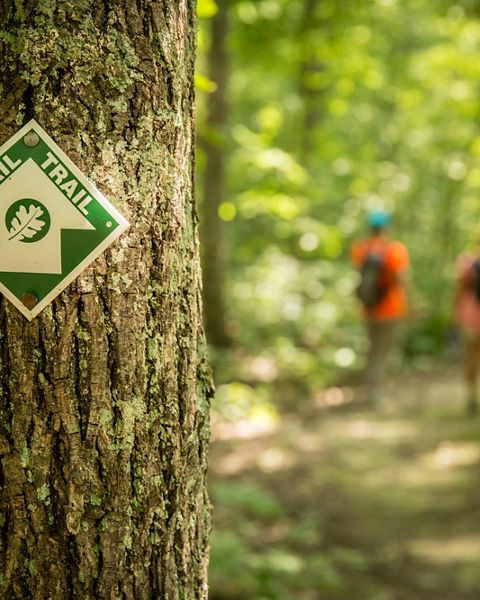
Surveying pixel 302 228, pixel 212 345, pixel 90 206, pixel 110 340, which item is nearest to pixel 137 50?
pixel 90 206

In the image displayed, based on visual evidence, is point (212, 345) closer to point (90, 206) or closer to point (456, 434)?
point (456, 434)

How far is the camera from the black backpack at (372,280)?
7879mm

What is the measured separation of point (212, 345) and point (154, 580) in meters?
8.18

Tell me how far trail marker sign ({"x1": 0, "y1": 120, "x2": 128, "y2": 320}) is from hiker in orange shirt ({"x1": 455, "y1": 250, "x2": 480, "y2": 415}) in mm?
6749

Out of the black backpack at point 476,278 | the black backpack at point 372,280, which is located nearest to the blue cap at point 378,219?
the black backpack at point 372,280

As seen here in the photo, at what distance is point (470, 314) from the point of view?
25.3 feet

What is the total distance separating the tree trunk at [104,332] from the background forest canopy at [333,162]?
4.99 m

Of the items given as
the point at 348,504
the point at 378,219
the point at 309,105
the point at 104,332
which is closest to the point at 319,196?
the point at 309,105

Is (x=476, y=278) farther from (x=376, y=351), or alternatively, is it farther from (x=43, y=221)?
(x=43, y=221)

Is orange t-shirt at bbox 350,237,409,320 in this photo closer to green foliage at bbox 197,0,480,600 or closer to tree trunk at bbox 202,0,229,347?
green foliage at bbox 197,0,480,600

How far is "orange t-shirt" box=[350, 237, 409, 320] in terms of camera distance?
25.9 feet

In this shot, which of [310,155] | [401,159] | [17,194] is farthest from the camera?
[401,159]

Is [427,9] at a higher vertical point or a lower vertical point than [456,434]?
higher

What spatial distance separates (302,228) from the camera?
866 centimetres
